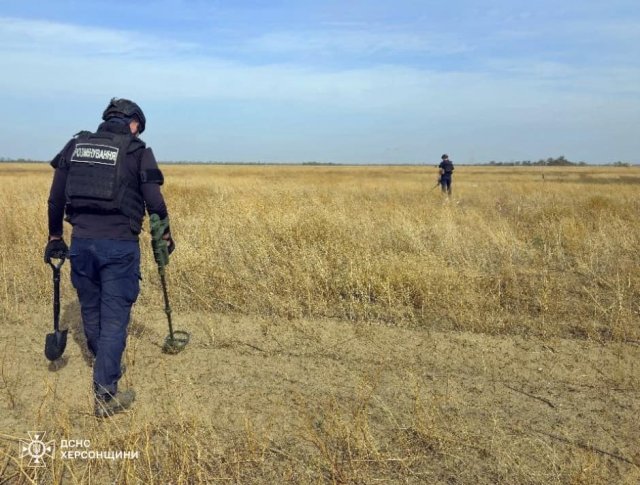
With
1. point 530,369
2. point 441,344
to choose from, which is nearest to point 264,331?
point 441,344

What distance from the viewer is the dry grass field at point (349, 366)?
264 centimetres

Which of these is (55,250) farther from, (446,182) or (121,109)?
(446,182)

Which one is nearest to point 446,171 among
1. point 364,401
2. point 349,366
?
point 349,366

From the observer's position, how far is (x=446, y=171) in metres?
17.4

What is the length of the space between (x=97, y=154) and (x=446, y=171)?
51.1ft

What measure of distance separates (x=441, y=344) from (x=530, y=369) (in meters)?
0.74

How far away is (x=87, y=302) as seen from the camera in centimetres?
333

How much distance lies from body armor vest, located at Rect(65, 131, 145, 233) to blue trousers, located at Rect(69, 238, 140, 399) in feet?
0.78

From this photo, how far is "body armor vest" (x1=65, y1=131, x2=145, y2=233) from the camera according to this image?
10.1ft

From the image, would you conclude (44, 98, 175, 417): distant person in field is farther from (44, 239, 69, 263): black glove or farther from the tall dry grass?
the tall dry grass

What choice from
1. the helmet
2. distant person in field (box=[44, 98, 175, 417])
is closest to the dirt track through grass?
distant person in field (box=[44, 98, 175, 417])
